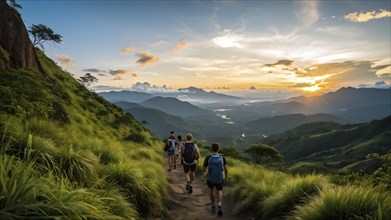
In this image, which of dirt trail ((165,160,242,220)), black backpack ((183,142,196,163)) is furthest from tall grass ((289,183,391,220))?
black backpack ((183,142,196,163))

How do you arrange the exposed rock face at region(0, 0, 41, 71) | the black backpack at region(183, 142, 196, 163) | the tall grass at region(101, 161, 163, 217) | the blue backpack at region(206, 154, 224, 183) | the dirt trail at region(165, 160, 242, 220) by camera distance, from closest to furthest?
the tall grass at region(101, 161, 163, 217), the dirt trail at region(165, 160, 242, 220), the blue backpack at region(206, 154, 224, 183), the black backpack at region(183, 142, 196, 163), the exposed rock face at region(0, 0, 41, 71)

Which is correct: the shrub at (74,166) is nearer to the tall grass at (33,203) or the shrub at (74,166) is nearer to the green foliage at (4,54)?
the tall grass at (33,203)

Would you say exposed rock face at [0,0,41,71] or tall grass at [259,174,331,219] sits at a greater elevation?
exposed rock face at [0,0,41,71]

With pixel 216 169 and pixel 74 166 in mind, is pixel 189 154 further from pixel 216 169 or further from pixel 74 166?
pixel 74 166

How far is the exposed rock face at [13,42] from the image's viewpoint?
64.7ft

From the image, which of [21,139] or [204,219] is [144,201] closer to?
[204,219]

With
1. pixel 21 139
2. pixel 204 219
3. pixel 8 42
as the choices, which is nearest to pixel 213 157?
pixel 204 219

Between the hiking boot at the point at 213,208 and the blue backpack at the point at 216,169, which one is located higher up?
the blue backpack at the point at 216,169

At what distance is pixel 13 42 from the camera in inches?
827

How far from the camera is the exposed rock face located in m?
19.7

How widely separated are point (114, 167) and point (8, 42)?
18385 mm

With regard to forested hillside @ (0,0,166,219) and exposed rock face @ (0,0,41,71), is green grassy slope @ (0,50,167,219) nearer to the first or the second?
forested hillside @ (0,0,166,219)

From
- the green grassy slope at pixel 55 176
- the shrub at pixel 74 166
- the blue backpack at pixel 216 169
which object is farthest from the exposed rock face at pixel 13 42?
the blue backpack at pixel 216 169

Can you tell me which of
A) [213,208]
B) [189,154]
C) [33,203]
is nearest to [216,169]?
[213,208]
